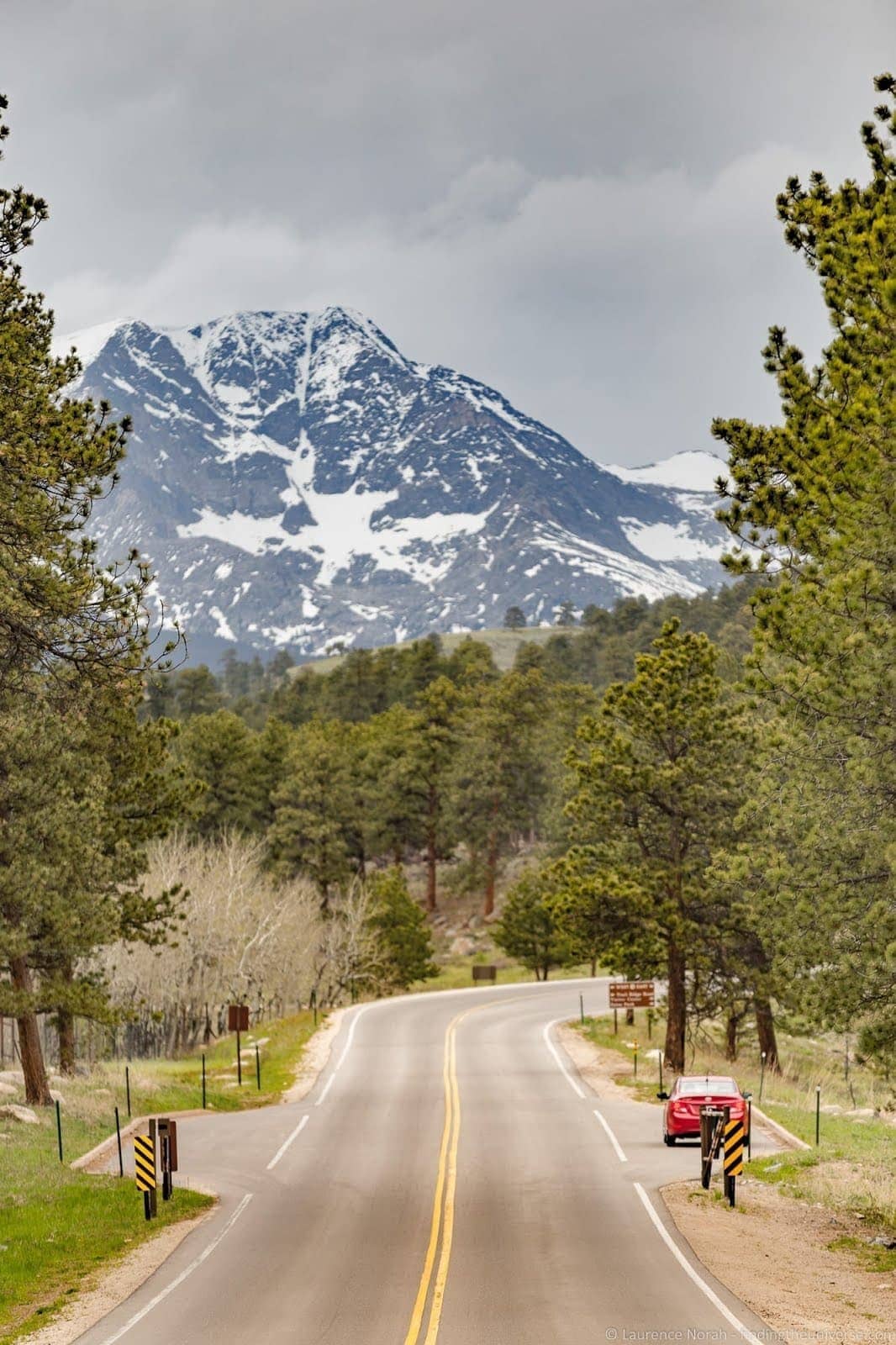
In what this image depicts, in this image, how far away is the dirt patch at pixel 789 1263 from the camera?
14062mm

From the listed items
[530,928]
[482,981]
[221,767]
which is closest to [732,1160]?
[530,928]

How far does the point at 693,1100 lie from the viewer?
1020 inches

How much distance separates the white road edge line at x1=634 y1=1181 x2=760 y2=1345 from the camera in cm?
1357

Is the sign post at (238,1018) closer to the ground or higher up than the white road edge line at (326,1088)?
higher up

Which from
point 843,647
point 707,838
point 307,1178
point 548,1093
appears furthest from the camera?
point 707,838

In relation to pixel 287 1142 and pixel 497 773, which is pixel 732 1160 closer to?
pixel 287 1142

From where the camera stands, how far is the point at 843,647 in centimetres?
1636

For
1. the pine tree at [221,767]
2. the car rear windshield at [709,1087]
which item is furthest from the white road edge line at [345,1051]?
the pine tree at [221,767]

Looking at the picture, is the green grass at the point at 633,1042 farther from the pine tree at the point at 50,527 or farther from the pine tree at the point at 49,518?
the pine tree at the point at 49,518

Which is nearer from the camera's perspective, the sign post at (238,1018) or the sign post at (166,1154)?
the sign post at (166,1154)

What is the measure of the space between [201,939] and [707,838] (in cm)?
2127

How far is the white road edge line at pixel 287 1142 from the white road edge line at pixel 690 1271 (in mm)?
7035

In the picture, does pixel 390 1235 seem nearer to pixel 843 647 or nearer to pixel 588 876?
pixel 843 647

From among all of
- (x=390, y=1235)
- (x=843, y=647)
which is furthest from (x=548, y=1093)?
(x=843, y=647)
